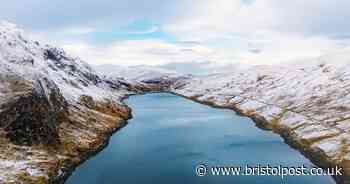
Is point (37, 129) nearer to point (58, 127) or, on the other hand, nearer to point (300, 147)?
point (58, 127)

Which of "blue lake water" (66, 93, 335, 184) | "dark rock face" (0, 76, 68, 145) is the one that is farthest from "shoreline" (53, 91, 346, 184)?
"dark rock face" (0, 76, 68, 145)

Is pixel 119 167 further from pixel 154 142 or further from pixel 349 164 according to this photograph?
pixel 349 164

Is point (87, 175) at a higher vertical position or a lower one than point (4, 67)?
lower

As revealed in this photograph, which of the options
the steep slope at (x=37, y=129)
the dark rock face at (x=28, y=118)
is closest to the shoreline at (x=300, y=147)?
the steep slope at (x=37, y=129)

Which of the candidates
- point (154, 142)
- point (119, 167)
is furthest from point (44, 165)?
point (154, 142)

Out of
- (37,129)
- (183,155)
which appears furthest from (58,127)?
(183,155)

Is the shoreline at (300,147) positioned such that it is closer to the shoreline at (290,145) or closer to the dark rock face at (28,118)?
the shoreline at (290,145)
